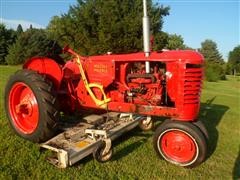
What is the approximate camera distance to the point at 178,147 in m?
5.37

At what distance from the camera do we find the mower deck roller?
480cm

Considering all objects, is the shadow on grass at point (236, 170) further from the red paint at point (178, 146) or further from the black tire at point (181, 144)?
the red paint at point (178, 146)

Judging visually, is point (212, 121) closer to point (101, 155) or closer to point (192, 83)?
point (192, 83)

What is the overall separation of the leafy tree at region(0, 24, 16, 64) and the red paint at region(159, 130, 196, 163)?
183 ft

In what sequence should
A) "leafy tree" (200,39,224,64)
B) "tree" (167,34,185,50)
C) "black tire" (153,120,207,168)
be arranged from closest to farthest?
"black tire" (153,120,207,168), "tree" (167,34,185,50), "leafy tree" (200,39,224,64)

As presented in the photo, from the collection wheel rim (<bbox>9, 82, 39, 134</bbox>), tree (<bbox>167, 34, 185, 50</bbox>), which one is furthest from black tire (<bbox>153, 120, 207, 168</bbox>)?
tree (<bbox>167, 34, 185, 50</bbox>)

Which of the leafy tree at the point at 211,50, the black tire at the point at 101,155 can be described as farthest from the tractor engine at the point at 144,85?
the leafy tree at the point at 211,50

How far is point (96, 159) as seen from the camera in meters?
5.04

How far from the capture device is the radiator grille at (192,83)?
5.32m

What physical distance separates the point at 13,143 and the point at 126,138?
2.01 meters

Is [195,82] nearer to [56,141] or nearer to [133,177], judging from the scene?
[133,177]

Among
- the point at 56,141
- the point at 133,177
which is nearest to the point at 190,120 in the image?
the point at 133,177

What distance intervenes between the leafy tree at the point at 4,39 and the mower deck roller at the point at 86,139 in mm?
54698

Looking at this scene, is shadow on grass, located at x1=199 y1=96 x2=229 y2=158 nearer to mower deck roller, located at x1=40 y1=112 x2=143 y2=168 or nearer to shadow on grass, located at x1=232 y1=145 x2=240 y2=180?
shadow on grass, located at x1=232 y1=145 x2=240 y2=180
